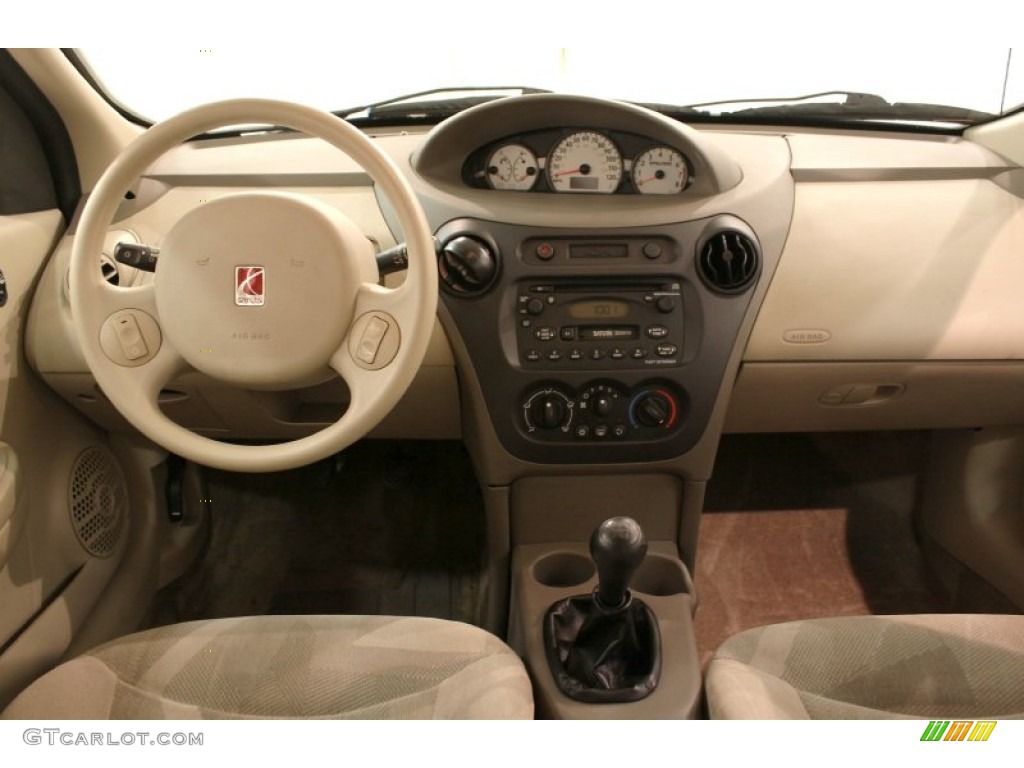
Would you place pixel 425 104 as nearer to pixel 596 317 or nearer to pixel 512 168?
pixel 512 168

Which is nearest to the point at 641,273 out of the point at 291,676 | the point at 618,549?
the point at 618,549

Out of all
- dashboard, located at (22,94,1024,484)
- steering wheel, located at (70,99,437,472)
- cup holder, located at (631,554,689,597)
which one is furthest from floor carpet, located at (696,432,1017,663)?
steering wheel, located at (70,99,437,472)

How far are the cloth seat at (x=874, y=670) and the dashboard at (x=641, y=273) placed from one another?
0.39 m

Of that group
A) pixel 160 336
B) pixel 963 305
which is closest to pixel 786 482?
pixel 963 305

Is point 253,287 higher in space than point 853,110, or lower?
lower

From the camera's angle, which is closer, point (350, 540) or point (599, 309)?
point (599, 309)

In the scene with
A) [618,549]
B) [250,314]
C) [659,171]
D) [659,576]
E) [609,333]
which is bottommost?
[659,576]

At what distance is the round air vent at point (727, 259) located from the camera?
1.12 metres

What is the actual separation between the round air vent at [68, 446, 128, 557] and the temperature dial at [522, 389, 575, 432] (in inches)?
32.6

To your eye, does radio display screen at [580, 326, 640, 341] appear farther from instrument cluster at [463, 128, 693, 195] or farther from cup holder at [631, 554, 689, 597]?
cup holder at [631, 554, 689, 597]

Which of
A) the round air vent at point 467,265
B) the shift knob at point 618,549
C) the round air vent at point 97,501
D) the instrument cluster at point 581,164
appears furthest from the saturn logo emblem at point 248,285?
the round air vent at point 97,501

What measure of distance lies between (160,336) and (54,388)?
44cm

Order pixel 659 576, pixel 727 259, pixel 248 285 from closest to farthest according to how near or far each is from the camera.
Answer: pixel 248 285 < pixel 727 259 < pixel 659 576

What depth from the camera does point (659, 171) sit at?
3.74 ft
